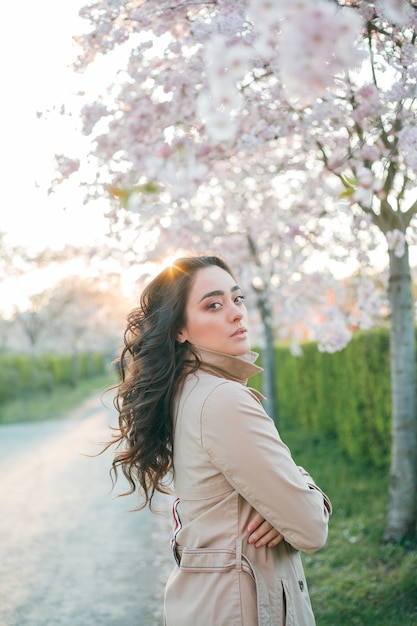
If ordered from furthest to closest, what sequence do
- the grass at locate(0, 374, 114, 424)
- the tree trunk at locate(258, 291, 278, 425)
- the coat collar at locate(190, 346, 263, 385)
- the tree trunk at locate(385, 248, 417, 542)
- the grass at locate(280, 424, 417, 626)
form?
the grass at locate(0, 374, 114, 424) < the tree trunk at locate(258, 291, 278, 425) < the tree trunk at locate(385, 248, 417, 542) < the grass at locate(280, 424, 417, 626) < the coat collar at locate(190, 346, 263, 385)

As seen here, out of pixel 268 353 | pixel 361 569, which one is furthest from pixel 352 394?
pixel 361 569

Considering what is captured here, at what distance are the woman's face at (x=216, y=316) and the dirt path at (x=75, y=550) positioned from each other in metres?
1.55

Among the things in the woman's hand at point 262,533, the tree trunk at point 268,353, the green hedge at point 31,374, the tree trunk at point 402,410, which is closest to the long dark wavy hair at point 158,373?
the woman's hand at point 262,533

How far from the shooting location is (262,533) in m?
1.93

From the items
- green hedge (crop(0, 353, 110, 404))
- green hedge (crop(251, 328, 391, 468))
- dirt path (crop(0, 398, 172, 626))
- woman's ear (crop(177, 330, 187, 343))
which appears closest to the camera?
woman's ear (crop(177, 330, 187, 343))

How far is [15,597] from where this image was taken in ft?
16.0

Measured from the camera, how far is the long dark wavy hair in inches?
90.6

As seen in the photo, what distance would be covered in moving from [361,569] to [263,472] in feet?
10.9

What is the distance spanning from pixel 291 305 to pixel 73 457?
16.6 ft

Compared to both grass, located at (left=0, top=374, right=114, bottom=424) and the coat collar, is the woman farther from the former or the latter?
grass, located at (left=0, top=374, right=114, bottom=424)

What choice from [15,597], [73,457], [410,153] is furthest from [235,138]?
[73,457]

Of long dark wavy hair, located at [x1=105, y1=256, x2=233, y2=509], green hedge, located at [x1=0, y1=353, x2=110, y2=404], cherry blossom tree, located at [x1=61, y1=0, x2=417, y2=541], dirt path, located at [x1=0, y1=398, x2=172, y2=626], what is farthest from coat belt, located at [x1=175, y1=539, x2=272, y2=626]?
green hedge, located at [x1=0, y1=353, x2=110, y2=404]

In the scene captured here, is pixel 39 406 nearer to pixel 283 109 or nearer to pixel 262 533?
pixel 283 109

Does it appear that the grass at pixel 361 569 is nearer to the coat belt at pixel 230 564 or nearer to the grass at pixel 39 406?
the coat belt at pixel 230 564
